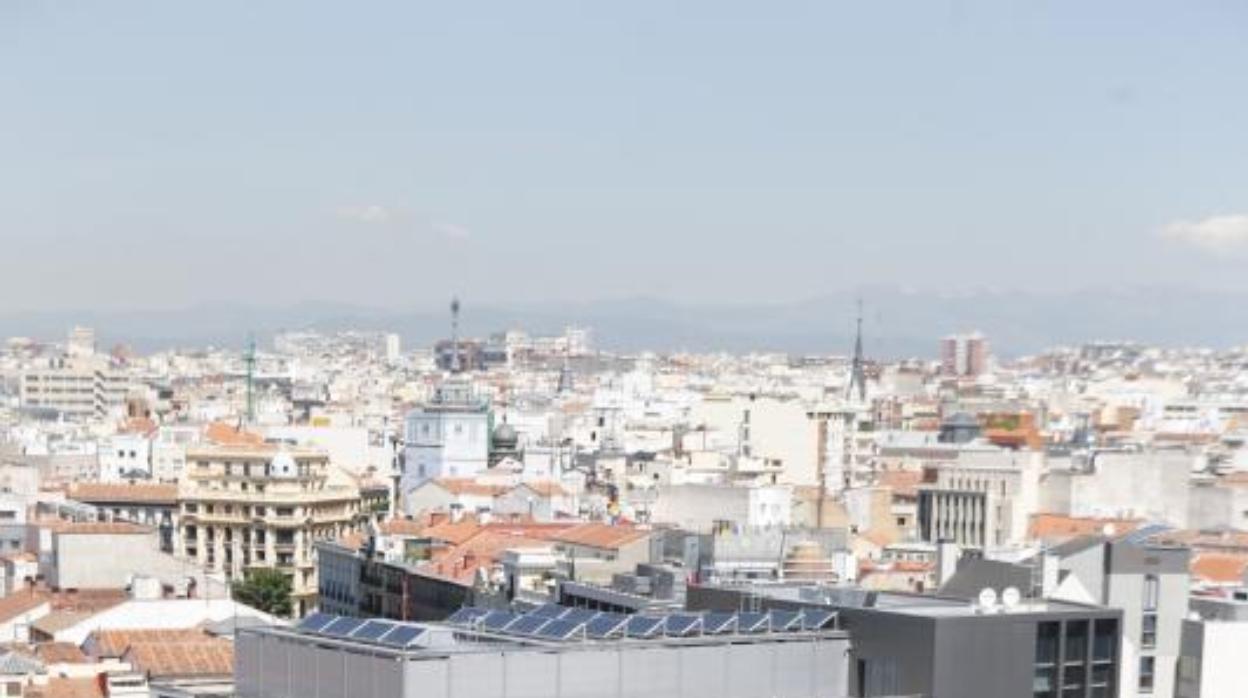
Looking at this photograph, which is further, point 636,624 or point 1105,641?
point 1105,641

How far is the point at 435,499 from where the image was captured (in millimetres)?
75125

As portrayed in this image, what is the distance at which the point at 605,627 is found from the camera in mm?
22047

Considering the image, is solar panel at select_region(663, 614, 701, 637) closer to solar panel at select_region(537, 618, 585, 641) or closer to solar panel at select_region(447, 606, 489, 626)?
solar panel at select_region(537, 618, 585, 641)

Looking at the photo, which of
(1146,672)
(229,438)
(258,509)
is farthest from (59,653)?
(229,438)

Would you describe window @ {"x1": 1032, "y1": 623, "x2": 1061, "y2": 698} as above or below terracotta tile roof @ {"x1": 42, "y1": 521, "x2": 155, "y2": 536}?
above

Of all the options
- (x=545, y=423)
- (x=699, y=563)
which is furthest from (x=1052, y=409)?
(x=699, y=563)

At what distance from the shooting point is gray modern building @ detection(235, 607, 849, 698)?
20.7 meters

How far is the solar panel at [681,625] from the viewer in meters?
22.2

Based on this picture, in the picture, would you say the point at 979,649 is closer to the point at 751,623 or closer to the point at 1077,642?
the point at 1077,642

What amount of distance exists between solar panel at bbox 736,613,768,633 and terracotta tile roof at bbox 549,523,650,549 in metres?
26.4

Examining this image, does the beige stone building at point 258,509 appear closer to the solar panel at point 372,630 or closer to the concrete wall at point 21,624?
the concrete wall at point 21,624

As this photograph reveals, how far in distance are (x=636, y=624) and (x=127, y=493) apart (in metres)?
56.5

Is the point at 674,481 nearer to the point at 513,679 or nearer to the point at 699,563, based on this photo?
the point at 699,563

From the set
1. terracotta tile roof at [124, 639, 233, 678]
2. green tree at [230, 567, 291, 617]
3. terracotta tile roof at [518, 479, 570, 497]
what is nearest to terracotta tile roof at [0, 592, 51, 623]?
terracotta tile roof at [124, 639, 233, 678]
